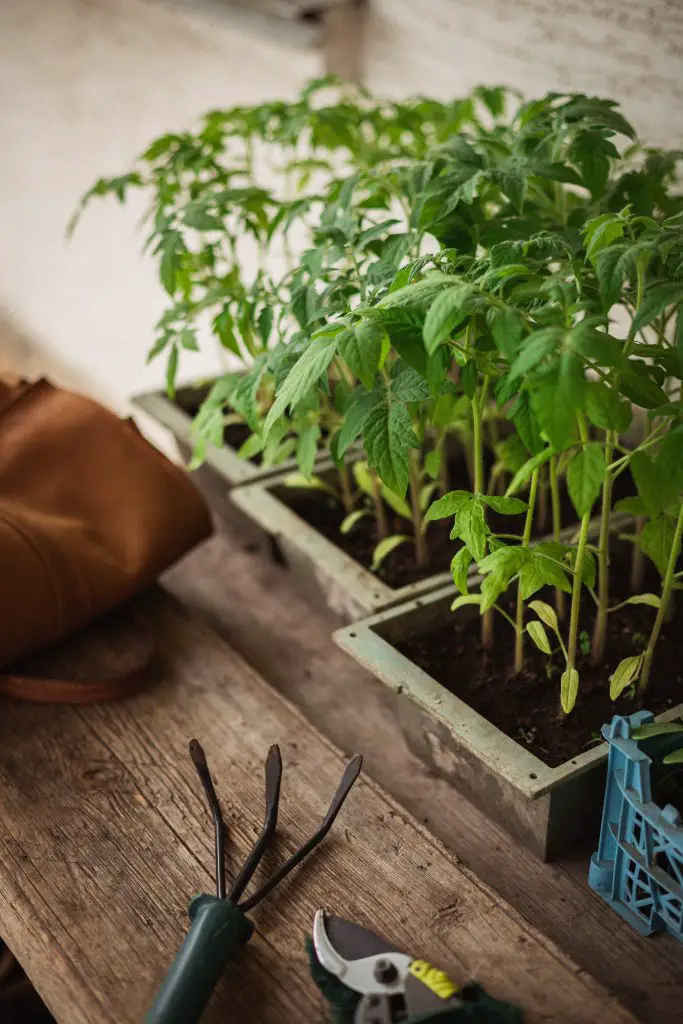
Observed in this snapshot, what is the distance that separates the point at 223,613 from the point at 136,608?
12 centimetres

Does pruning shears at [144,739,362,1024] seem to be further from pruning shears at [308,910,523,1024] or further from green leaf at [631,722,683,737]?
green leaf at [631,722,683,737]

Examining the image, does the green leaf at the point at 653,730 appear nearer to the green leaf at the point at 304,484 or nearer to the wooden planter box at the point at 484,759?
the wooden planter box at the point at 484,759

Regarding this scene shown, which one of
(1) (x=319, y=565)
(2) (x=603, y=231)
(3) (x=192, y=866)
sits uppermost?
(2) (x=603, y=231)

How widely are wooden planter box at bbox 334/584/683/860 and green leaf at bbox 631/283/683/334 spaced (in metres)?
0.38

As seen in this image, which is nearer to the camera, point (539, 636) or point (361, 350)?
point (361, 350)

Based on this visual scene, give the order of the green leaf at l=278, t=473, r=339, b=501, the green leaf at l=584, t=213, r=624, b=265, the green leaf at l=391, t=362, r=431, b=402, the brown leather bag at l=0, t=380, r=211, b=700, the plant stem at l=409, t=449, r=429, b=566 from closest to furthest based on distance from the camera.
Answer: the green leaf at l=584, t=213, r=624, b=265 < the green leaf at l=391, t=362, r=431, b=402 < the brown leather bag at l=0, t=380, r=211, b=700 < the plant stem at l=409, t=449, r=429, b=566 < the green leaf at l=278, t=473, r=339, b=501

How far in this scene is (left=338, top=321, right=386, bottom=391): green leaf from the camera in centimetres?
77

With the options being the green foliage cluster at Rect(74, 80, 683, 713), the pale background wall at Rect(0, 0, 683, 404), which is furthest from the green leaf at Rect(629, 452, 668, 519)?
the pale background wall at Rect(0, 0, 683, 404)

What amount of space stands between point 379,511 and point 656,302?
62cm

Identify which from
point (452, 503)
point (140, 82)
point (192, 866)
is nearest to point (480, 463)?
point (452, 503)

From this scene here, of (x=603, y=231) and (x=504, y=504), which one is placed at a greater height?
(x=603, y=231)

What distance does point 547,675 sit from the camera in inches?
42.7

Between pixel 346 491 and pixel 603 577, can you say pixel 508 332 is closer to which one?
pixel 603 577

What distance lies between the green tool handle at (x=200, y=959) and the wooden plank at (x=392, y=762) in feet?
0.82
